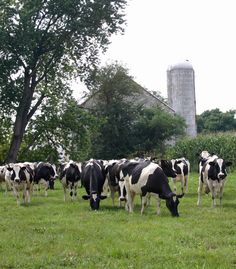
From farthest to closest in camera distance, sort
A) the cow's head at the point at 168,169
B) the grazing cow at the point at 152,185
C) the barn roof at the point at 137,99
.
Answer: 1. the barn roof at the point at 137,99
2. the cow's head at the point at 168,169
3. the grazing cow at the point at 152,185

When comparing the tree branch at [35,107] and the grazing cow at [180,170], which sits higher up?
the tree branch at [35,107]

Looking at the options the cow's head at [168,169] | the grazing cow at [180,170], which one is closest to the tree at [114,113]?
the grazing cow at [180,170]

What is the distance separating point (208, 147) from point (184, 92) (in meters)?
29.5

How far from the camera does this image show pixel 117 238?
11594 mm

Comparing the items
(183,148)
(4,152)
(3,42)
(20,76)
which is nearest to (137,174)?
(3,42)

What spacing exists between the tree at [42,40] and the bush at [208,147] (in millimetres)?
11831

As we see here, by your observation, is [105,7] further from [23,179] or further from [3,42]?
[23,179]

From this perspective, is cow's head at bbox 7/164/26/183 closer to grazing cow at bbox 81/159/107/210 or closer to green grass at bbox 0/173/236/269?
green grass at bbox 0/173/236/269

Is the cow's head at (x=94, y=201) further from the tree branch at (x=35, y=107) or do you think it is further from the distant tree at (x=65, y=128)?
the distant tree at (x=65, y=128)

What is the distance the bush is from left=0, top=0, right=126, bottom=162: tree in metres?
11.8

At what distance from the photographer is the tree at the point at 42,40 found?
32.6 meters

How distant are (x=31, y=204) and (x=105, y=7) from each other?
18387 mm

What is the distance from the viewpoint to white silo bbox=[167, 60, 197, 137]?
70750 millimetres

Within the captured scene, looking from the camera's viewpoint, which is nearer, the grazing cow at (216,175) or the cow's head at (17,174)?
the grazing cow at (216,175)
